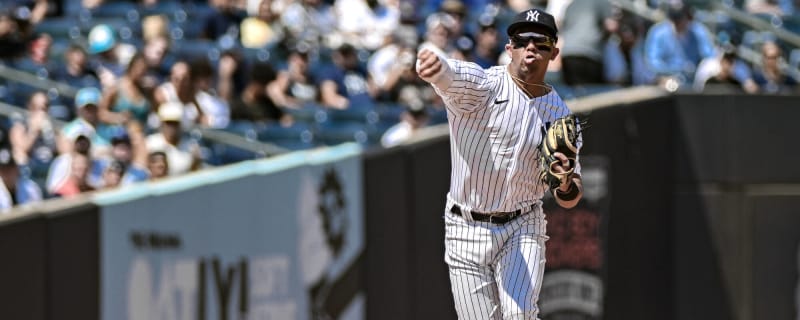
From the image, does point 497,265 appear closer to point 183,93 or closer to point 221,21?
point 183,93

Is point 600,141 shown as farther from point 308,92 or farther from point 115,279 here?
point 115,279

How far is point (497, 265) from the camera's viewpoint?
7.66 meters

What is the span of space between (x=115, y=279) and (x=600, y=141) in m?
6.09

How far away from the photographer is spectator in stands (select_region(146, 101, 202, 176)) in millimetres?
11484

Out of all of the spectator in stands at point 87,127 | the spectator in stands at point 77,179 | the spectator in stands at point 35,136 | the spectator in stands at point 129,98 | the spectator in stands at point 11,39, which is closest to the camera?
the spectator in stands at point 77,179

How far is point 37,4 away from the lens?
14.2 metres

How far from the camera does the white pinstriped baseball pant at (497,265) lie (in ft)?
24.7

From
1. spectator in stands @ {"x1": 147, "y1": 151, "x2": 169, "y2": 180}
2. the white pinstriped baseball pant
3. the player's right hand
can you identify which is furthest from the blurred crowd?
the player's right hand

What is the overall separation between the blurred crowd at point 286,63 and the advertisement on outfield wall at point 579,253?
90 cm

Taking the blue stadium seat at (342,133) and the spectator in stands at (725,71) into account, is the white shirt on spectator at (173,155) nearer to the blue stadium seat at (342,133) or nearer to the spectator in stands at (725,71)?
the blue stadium seat at (342,133)

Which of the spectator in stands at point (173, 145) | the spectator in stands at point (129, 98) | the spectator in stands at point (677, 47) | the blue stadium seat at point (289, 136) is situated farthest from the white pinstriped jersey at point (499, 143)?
the spectator in stands at point (677, 47)

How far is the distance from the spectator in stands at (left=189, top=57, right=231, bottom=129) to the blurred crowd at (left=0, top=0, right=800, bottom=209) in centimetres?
1

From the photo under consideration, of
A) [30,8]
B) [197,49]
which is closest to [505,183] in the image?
[197,49]

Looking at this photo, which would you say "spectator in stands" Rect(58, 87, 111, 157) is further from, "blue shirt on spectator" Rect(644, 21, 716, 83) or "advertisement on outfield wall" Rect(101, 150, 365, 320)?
"blue shirt on spectator" Rect(644, 21, 716, 83)
